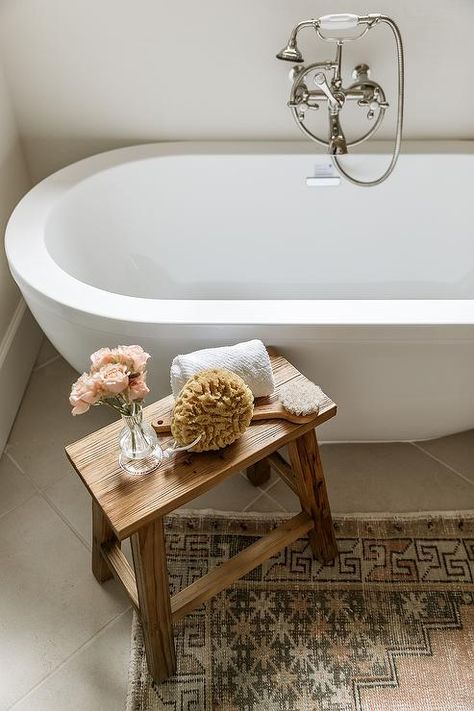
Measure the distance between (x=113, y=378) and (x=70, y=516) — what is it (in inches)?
31.0

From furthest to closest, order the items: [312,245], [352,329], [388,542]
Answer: [312,245], [388,542], [352,329]

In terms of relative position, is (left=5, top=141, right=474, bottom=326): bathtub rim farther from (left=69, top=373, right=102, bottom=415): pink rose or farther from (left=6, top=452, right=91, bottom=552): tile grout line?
(left=6, top=452, right=91, bottom=552): tile grout line

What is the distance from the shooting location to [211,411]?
1.22m

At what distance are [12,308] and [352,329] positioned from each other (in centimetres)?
115

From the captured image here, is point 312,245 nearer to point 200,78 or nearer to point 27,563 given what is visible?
point 200,78

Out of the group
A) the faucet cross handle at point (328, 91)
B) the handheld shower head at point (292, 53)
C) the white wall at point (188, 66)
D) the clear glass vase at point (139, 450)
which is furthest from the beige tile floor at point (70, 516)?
the handheld shower head at point (292, 53)

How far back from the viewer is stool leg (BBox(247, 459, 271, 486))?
5.72 feet

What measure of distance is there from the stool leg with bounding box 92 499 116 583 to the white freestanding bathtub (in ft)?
1.13

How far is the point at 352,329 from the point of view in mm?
1390

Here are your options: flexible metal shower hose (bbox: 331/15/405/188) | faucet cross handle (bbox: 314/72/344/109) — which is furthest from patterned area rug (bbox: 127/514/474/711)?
faucet cross handle (bbox: 314/72/344/109)

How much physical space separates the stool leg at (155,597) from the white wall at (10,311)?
0.81m

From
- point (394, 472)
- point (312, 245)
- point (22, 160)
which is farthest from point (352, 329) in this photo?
point (22, 160)

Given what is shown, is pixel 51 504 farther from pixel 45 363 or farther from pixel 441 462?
pixel 441 462

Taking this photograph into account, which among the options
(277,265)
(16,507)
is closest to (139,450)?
(16,507)
